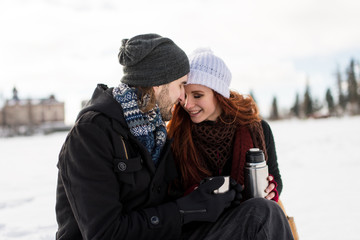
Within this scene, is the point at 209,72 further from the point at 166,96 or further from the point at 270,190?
the point at 270,190

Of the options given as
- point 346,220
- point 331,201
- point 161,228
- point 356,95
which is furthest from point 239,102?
point 356,95

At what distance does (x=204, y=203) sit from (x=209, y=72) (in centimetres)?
134

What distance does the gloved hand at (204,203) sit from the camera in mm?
1901

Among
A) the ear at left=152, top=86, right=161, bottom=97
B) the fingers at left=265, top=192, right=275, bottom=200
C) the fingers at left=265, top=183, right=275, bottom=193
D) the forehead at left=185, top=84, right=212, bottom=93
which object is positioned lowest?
the fingers at left=265, top=192, right=275, bottom=200

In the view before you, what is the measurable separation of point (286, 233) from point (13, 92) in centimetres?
8457

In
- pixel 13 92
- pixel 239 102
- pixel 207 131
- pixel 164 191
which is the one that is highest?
pixel 13 92

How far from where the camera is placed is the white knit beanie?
111 inches

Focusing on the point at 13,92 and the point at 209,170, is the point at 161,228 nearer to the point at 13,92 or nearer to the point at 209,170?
the point at 209,170

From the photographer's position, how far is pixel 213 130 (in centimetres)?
291

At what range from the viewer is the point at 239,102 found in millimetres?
3107

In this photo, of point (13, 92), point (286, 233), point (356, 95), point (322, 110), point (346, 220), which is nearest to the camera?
point (286, 233)

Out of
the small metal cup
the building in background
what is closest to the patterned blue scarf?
the small metal cup

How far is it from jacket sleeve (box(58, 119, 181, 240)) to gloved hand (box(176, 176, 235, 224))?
0.18m

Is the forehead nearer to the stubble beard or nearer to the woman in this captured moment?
the woman
